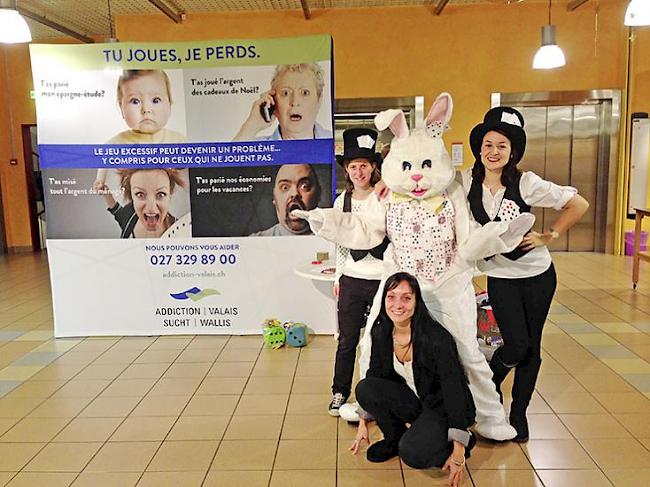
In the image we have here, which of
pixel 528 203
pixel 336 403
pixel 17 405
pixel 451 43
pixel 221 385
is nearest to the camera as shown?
pixel 528 203

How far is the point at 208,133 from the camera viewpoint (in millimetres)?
4867

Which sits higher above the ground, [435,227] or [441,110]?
[441,110]

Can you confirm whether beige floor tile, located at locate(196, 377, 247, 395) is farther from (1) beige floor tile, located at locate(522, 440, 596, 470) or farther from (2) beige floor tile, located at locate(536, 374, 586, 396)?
(2) beige floor tile, located at locate(536, 374, 586, 396)

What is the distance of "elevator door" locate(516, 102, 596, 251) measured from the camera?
8.46 metres

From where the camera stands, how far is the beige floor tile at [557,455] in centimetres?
291

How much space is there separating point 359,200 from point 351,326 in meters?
0.72

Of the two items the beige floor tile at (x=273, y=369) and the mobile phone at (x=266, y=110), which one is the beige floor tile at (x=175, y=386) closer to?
the beige floor tile at (x=273, y=369)

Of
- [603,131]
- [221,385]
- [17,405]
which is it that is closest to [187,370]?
[221,385]

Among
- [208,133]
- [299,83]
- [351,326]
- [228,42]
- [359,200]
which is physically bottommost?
[351,326]

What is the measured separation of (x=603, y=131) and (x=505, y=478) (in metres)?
6.95

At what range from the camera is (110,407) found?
147 inches

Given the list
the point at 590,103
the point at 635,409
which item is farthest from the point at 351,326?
the point at 590,103

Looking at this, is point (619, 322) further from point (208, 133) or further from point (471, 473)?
point (208, 133)

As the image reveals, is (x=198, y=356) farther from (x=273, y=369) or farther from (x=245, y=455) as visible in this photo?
(x=245, y=455)
